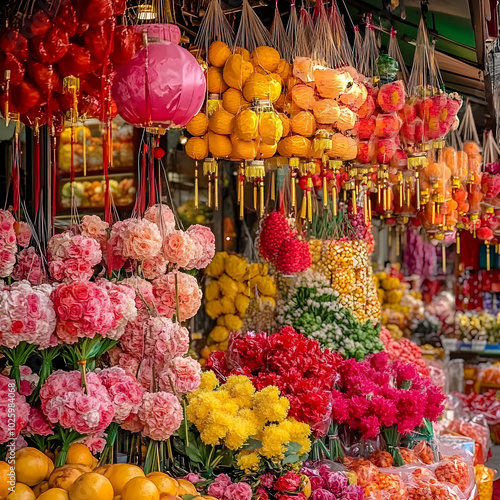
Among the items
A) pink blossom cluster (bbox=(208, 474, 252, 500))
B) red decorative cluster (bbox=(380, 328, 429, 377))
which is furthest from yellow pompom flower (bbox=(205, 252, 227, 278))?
pink blossom cluster (bbox=(208, 474, 252, 500))

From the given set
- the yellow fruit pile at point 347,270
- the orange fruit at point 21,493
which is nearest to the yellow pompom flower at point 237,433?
the orange fruit at point 21,493

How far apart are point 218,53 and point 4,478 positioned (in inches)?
63.5

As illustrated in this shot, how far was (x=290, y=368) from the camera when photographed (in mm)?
2826

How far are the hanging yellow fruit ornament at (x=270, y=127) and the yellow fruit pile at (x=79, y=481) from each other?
1188 mm

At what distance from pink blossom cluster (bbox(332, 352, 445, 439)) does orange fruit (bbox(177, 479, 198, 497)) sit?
0.92 m

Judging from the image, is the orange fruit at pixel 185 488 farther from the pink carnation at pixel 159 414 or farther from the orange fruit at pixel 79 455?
the orange fruit at pixel 79 455

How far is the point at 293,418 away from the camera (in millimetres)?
2654

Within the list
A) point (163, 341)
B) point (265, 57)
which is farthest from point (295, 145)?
point (163, 341)

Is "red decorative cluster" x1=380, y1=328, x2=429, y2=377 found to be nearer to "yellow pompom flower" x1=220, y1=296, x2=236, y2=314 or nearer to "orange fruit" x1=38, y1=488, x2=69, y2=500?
"yellow pompom flower" x1=220, y1=296, x2=236, y2=314

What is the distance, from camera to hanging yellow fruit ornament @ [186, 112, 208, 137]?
274 centimetres

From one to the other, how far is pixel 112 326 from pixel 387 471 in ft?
5.18

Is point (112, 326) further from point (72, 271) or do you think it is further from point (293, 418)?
point (293, 418)

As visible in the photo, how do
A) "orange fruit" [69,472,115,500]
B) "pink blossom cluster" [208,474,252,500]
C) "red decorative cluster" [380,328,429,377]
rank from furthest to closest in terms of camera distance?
"red decorative cluster" [380,328,429,377]
"pink blossom cluster" [208,474,252,500]
"orange fruit" [69,472,115,500]

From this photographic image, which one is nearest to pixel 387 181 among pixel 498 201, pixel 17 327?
pixel 498 201
